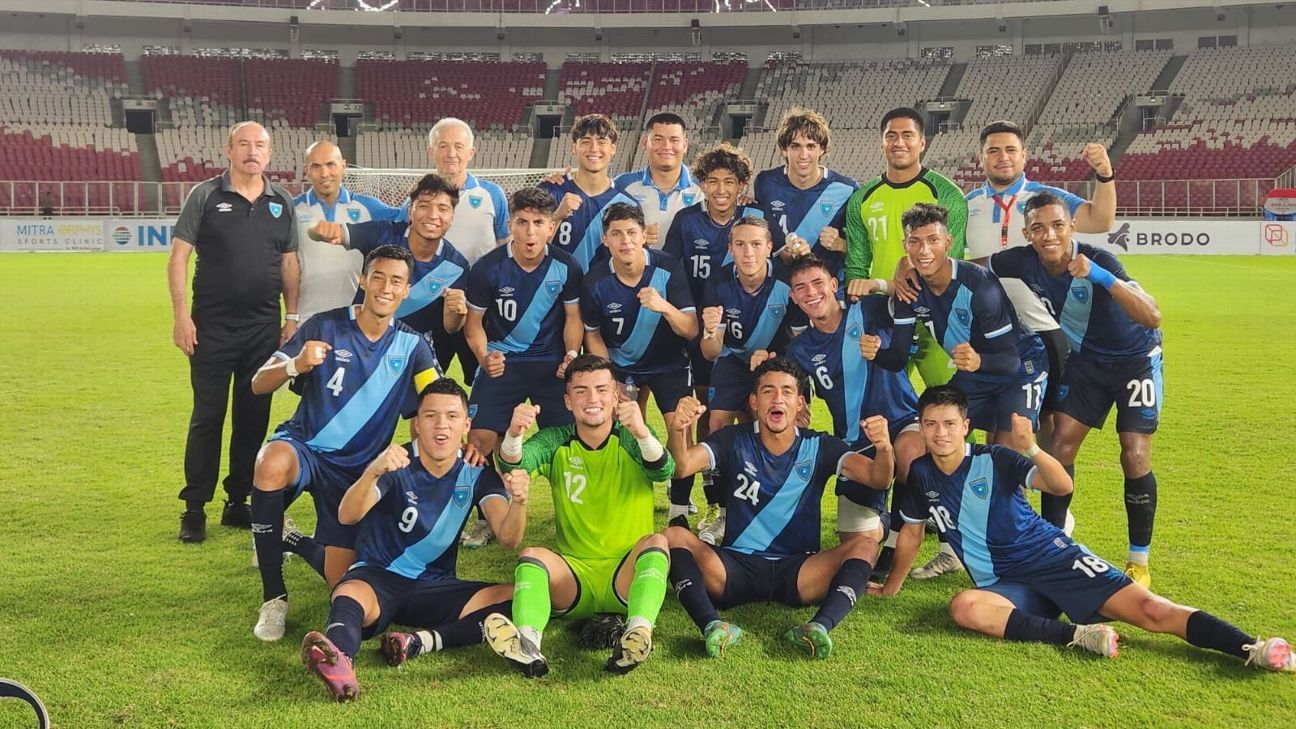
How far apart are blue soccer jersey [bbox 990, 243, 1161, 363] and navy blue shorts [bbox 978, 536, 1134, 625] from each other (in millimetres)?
1171

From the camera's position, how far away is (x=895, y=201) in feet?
18.2

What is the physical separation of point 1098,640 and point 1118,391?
154 cm

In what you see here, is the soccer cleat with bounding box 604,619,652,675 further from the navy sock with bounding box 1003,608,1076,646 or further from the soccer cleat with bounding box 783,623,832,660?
the navy sock with bounding box 1003,608,1076,646

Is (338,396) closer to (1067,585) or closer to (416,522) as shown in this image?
(416,522)

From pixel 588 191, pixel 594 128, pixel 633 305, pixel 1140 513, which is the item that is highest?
pixel 594 128

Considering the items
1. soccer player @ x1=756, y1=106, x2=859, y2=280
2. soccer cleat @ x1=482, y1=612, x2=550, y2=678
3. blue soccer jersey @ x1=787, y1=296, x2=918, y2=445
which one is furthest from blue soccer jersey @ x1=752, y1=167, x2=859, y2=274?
soccer cleat @ x1=482, y1=612, x2=550, y2=678

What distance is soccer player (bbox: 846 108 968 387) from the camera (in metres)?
5.50

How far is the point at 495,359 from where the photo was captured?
533 cm

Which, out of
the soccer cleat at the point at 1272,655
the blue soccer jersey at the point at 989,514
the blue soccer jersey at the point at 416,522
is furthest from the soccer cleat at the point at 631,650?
the soccer cleat at the point at 1272,655

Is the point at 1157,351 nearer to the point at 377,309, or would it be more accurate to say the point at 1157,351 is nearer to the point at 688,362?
the point at 688,362

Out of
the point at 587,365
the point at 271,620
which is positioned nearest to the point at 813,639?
the point at 587,365

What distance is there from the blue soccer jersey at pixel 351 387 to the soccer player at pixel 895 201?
2.47 metres

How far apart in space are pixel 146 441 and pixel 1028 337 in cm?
639

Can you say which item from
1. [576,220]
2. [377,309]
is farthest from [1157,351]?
[377,309]
